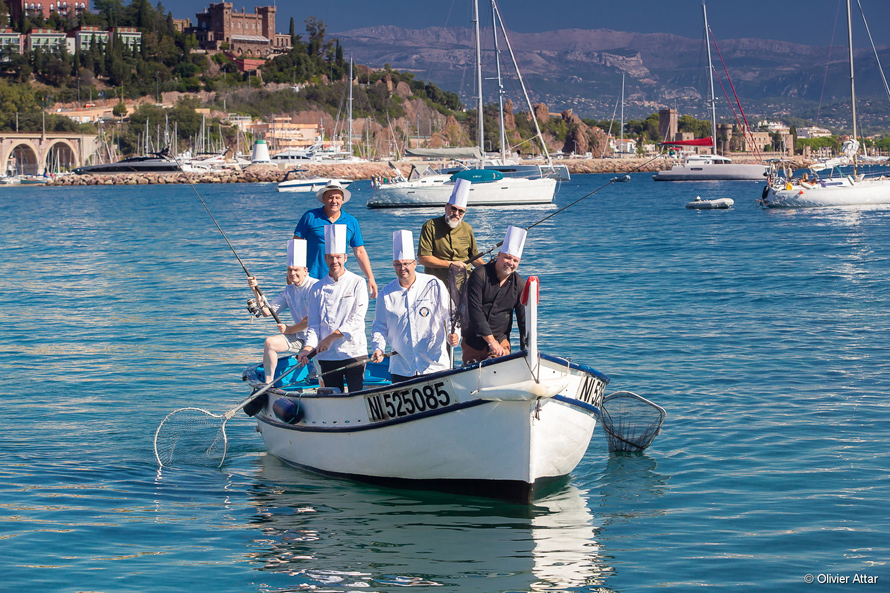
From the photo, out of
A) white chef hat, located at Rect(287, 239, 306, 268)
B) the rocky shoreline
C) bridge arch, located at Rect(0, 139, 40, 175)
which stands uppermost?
bridge arch, located at Rect(0, 139, 40, 175)

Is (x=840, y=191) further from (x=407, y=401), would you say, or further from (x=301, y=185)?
(x=301, y=185)

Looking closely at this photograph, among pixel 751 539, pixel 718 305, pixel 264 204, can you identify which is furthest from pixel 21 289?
pixel 264 204

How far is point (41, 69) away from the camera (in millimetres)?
197125

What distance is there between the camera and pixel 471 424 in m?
8.57

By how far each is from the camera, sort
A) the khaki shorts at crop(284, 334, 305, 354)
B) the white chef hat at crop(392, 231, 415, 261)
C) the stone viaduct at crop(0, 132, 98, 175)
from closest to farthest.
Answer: the white chef hat at crop(392, 231, 415, 261) < the khaki shorts at crop(284, 334, 305, 354) < the stone viaduct at crop(0, 132, 98, 175)

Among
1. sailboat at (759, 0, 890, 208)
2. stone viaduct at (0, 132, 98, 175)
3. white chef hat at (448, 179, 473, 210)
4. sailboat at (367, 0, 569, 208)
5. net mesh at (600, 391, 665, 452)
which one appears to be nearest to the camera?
white chef hat at (448, 179, 473, 210)

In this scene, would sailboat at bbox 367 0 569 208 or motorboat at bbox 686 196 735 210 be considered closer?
sailboat at bbox 367 0 569 208

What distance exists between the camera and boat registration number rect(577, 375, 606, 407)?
877cm

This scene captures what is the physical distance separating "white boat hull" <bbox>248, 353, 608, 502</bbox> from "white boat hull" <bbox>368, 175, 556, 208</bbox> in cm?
4353

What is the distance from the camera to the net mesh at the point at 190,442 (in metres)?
10.9

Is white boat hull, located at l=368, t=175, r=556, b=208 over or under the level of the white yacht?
under

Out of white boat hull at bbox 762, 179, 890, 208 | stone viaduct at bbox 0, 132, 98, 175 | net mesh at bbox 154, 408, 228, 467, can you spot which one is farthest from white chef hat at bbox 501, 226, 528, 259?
stone viaduct at bbox 0, 132, 98, 175

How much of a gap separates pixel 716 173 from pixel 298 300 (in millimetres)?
106221

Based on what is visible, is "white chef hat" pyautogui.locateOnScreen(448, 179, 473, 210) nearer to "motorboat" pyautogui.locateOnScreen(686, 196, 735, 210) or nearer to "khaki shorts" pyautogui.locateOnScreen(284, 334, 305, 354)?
"khaki shorts" pyautogui.locateOnScreen(284, 334, 305, 354)
